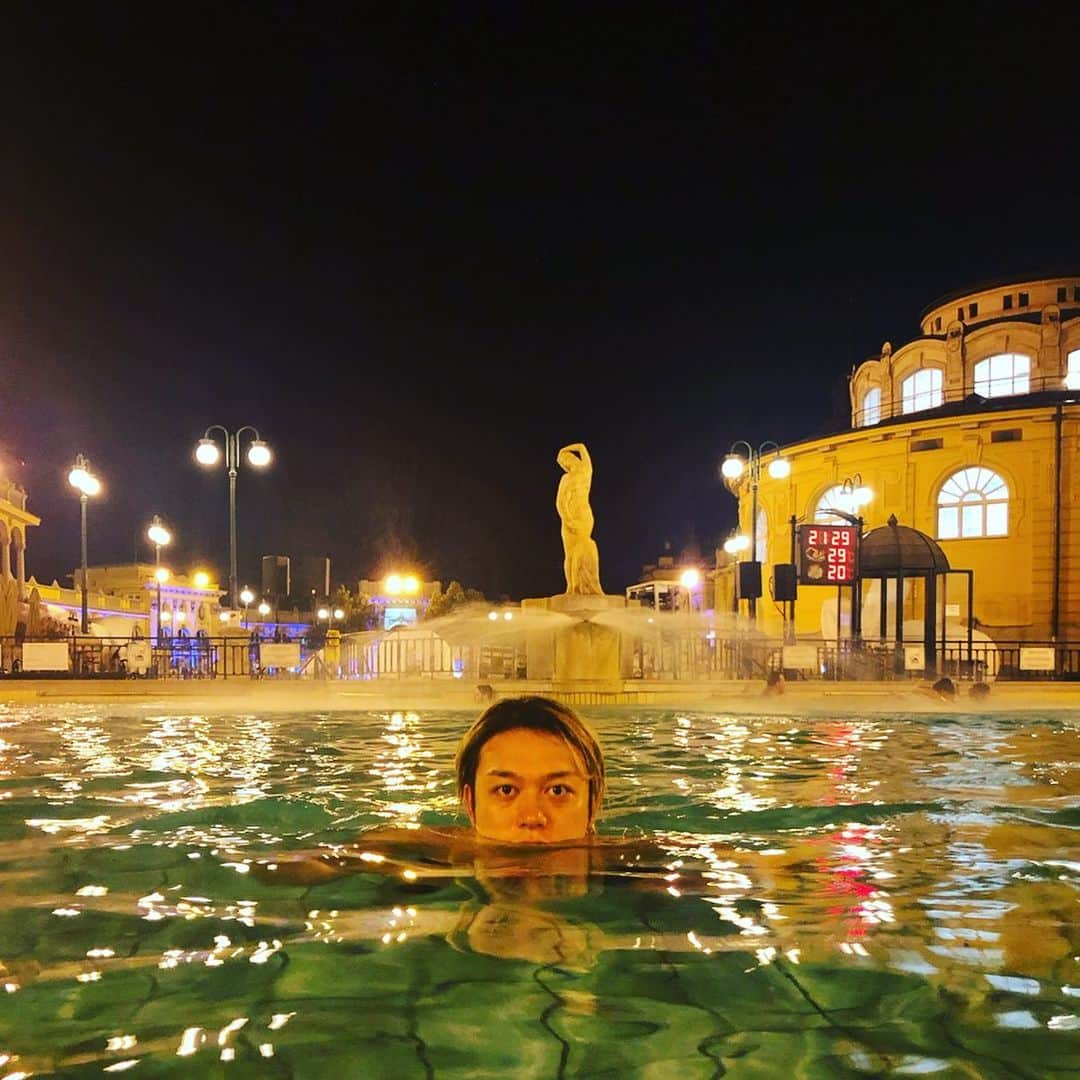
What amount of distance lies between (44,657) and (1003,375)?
40772 mm

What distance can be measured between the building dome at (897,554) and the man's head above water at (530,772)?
847 inches

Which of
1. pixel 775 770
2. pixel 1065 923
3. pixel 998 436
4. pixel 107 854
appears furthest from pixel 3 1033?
pixel 998 436

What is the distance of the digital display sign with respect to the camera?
2384cm

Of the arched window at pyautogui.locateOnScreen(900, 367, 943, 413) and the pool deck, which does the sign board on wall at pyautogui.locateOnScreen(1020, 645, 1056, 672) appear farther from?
the arched window at pyautogui.locateOnScreen(900, 367, 943, 413)

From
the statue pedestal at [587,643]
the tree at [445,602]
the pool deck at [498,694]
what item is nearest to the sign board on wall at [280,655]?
the pool deck at [498,694]

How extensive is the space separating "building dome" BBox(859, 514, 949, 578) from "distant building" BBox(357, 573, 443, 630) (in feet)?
229

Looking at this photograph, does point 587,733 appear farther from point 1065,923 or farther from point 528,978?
point 1065,923

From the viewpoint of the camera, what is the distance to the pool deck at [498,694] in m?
16.6

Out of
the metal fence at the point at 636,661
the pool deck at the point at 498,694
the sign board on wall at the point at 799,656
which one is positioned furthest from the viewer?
the metal fence at the point at 636,661

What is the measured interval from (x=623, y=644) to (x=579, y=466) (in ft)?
12.9

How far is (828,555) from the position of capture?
78.6 feet

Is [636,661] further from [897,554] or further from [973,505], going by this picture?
[973,505]

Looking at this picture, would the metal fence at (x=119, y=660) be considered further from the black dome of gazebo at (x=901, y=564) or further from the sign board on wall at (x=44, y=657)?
the black dome of gazebo at (x=901, y=564)

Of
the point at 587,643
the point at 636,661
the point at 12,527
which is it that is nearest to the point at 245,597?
the point at 12,527
